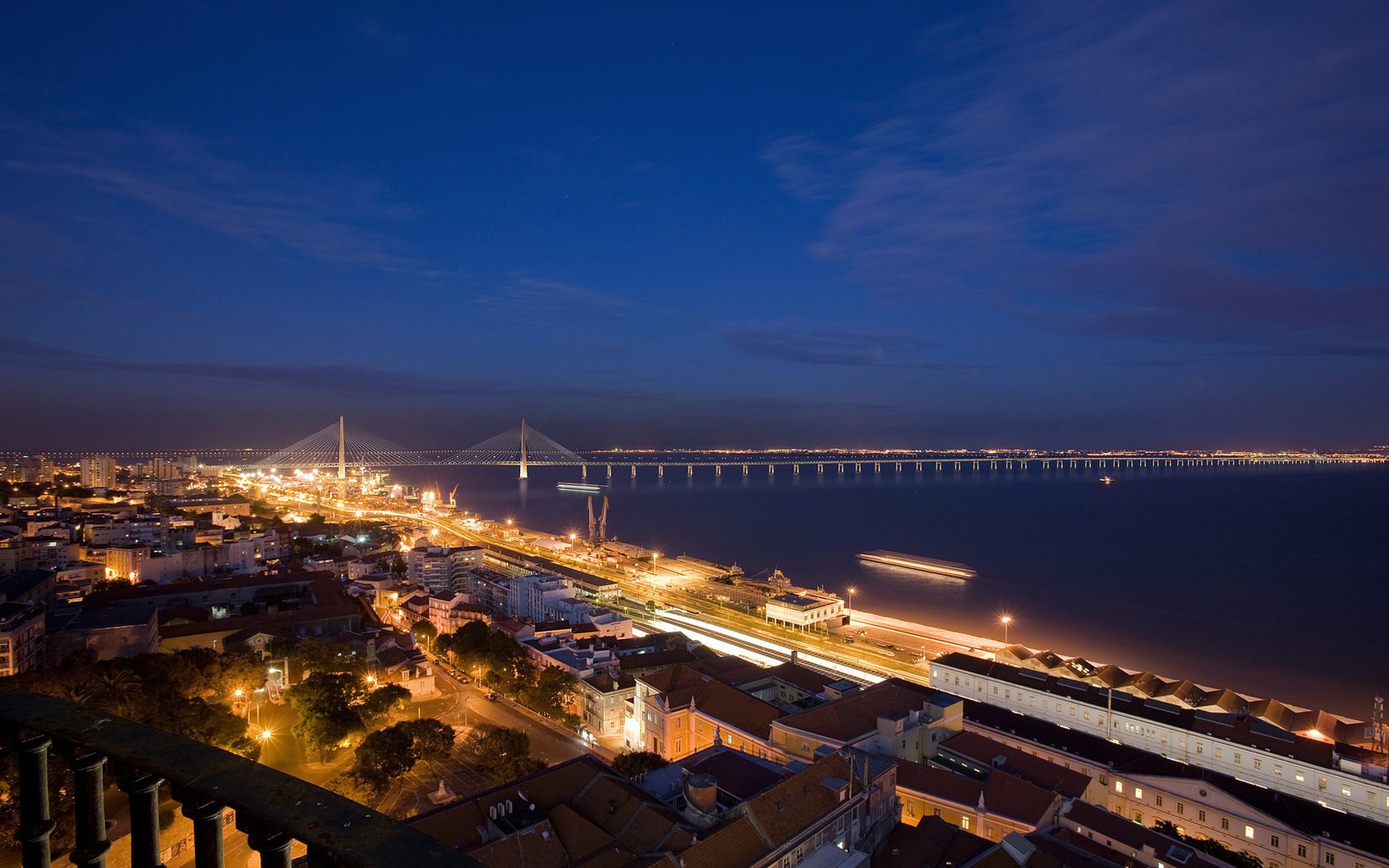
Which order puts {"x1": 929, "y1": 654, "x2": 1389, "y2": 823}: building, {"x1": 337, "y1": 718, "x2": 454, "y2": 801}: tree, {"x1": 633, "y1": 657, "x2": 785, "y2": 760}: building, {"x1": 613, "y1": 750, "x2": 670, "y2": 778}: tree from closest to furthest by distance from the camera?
{"x1": 337, "y1": 718, "x2": 454, "y2": 801}: tree
{"x1": 613, "y1": 750, "x2": 670, "y2": 778}: tree
{"x1": 929, "y1": 654, "x2": 1389, "y2": 823}: building
{"x1": 633, "y1": 657, "x2": 785, "y2": 760}: building

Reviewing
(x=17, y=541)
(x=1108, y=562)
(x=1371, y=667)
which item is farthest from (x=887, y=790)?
(x=1108, y=562)

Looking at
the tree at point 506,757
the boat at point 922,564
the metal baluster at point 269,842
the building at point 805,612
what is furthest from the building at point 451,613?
the boat at point 922,564

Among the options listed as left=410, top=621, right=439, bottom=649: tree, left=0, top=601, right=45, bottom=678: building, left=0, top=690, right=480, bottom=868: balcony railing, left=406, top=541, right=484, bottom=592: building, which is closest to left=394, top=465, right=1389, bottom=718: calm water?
left=406, top=541, right=484, bottom=592: building

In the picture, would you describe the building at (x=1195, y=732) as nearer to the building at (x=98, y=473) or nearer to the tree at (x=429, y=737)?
the tree at (x=429, y=737)

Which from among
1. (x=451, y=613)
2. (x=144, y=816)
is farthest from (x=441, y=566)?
(x=144, y=816)

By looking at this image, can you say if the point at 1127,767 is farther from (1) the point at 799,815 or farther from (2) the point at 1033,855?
(1) the point at 799,815

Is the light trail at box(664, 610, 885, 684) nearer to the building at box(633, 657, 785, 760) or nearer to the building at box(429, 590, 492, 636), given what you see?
the building at box(633, 657, 785, 760)
